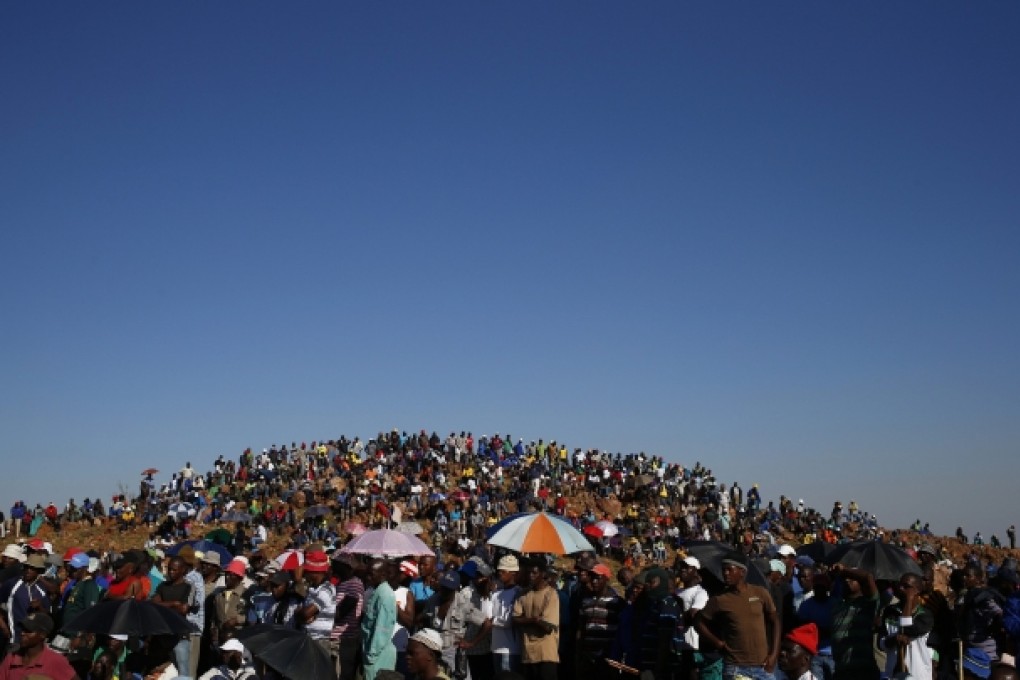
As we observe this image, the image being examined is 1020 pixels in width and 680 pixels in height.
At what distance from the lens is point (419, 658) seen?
6.34 m

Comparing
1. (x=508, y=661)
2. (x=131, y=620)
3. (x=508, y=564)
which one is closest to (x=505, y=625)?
(x=508, y=661)

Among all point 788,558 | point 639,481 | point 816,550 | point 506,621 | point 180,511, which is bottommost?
point 180,511

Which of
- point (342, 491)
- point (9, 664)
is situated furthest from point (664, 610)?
point (342, 491)

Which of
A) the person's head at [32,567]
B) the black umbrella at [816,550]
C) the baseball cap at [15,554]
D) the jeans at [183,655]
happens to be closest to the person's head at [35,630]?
the jeans at [183,655]

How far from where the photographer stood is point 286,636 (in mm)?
6539

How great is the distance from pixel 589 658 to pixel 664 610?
0.98 m

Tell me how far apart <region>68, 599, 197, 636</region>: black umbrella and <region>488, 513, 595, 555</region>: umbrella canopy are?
12.3 feet

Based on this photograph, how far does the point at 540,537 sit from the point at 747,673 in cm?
378

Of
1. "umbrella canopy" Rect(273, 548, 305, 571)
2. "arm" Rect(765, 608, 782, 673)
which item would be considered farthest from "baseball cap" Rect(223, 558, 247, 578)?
"arm" Rect(765, 608, 782, 673)

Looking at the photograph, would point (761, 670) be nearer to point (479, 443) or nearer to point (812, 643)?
point (812, 643)

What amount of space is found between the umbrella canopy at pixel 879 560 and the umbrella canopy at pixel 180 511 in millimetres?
27886

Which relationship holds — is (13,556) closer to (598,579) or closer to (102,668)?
(102,668)

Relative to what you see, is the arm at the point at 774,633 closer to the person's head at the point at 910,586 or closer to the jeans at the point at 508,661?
the person's head at the point at 910,586

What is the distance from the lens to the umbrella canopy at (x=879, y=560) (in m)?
8.35
